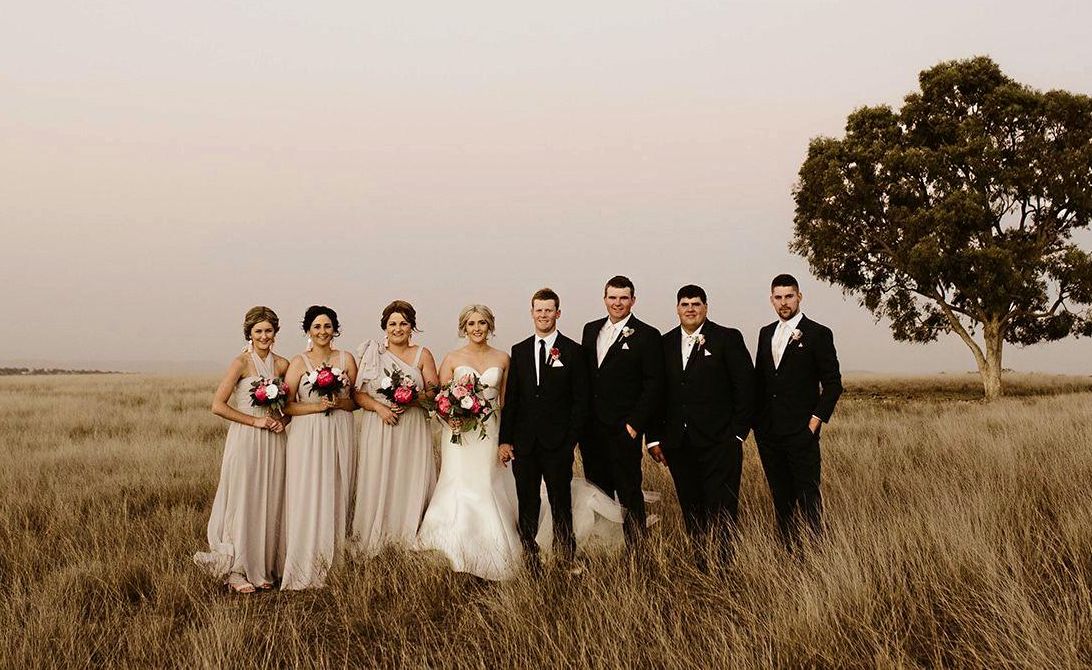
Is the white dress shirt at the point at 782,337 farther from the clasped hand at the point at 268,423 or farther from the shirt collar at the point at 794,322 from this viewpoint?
the clasped hand at the point at 268,423

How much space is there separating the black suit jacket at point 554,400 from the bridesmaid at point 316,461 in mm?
1667

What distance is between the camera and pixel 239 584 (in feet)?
21.0

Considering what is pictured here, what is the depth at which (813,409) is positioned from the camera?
239 inches

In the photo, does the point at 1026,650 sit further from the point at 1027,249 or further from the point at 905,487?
the point at 1027,249

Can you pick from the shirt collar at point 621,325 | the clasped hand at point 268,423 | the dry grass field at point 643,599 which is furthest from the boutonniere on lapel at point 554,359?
the clasped hand at point 268,423

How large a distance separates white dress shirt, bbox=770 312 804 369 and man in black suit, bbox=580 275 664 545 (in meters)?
0.96

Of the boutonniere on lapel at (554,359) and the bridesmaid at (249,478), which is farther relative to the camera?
the bridesmaid at (249,478)

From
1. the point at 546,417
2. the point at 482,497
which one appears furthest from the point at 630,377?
the point at 482,497

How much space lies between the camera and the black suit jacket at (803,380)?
6043 millimetres

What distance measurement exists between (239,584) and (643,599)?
12.0 feet

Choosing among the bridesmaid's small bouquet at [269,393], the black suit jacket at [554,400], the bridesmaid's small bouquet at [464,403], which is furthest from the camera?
the bridesmaid's small bouquet at [269,393]

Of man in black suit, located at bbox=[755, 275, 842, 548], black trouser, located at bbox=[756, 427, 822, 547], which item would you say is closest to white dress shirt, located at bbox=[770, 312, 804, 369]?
man in black suit, located at bbox=[755, 275, 842, 548]

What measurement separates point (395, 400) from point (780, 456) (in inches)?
135

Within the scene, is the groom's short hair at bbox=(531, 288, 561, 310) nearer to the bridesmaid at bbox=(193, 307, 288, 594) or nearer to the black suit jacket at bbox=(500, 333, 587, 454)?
the black suit jacket at bbox=(500, 333, 587, 454)
